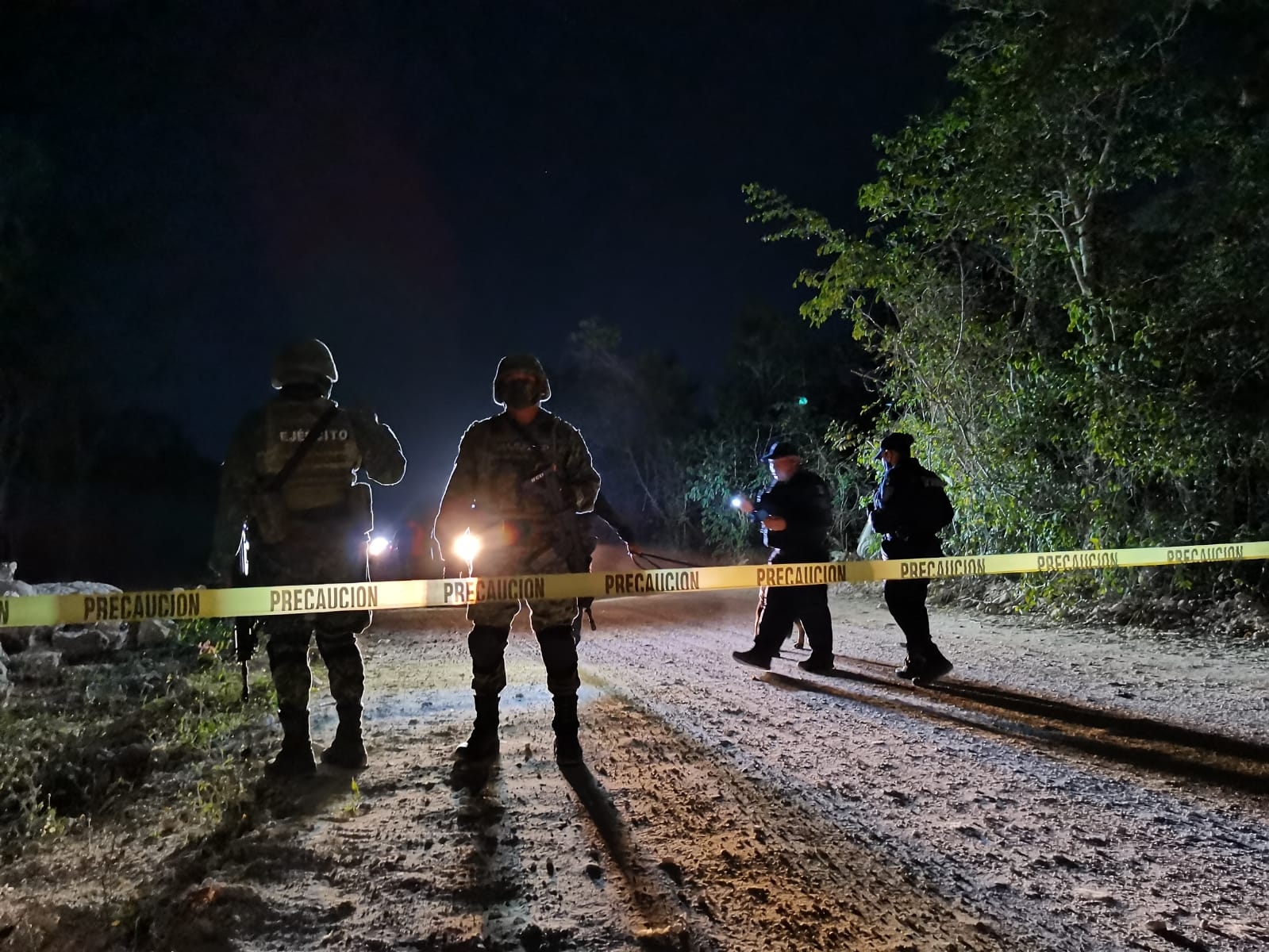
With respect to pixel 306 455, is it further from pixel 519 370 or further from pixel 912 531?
pixel 912 531

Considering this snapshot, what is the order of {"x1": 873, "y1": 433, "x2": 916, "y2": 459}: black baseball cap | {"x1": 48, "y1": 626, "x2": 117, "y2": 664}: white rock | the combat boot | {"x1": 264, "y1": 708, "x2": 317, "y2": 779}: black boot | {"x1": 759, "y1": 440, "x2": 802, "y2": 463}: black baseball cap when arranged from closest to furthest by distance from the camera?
1. {"x1": 264, "y1": 708, "x2": 317, "y2": 779}: black boot
2. the combat boot
3. {"x1": 873, "y1": 433, "x2": 916, "y2": 459}: black baseball cap
4. {"x1": 759, "y1": 440, "x2": 802, "y2": 463}: black baseball cap
5. {"x1": 48, "y1": 626, "x2": 117, "y2": 664}: white rock

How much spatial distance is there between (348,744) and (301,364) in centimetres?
195

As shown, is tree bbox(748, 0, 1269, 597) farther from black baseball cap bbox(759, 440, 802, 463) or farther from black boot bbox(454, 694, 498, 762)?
black boot bbox(454, 694, 498, 762)

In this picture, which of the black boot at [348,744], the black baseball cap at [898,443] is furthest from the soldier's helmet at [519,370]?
the black baseball cap at [898,443]

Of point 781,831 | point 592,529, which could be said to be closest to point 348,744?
point 592,529

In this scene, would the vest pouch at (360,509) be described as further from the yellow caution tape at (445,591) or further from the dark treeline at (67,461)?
the dark treeline at (67,461)

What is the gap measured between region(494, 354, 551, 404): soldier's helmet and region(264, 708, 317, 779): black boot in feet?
6.15

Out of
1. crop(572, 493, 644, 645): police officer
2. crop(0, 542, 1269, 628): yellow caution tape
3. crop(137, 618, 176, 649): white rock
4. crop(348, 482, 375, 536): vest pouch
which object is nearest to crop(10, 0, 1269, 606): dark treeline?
crop(0, 542, 1269, 628): yellow caution tape

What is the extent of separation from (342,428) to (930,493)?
396cm

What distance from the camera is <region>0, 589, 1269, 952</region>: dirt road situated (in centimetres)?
256

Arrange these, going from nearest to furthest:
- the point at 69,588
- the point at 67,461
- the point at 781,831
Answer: the point at 781,831
the point at 69,588
the point at 67,461

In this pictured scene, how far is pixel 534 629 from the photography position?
427 cm

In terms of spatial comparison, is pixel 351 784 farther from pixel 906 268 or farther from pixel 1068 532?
pixel 906 268

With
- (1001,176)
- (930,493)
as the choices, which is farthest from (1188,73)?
(930,493)
